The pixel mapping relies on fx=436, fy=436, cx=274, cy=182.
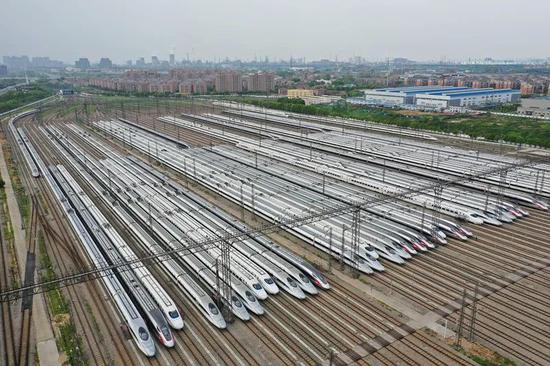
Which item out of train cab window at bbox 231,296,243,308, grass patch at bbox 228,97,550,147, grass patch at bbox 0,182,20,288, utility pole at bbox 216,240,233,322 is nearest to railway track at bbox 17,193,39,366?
grass patch at bbox 0,182,20,288

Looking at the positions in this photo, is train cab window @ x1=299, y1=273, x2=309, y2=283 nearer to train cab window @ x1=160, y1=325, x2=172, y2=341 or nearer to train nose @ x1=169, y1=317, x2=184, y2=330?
train nose @ x1=169, y1=317, x2=184, y2=330

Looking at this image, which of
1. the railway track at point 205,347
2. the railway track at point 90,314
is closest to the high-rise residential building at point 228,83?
the railway track at point 90,314

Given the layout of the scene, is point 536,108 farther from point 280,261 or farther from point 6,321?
point 6,321

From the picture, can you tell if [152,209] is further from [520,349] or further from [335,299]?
[520,349]

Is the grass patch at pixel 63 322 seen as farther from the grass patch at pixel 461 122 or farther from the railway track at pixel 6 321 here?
the grass patch at pixel 461 122

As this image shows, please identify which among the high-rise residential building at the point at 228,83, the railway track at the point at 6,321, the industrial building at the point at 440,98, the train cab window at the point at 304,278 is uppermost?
the high-rise residential building at the point at 228,83

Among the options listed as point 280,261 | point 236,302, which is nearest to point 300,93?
point 280,261
